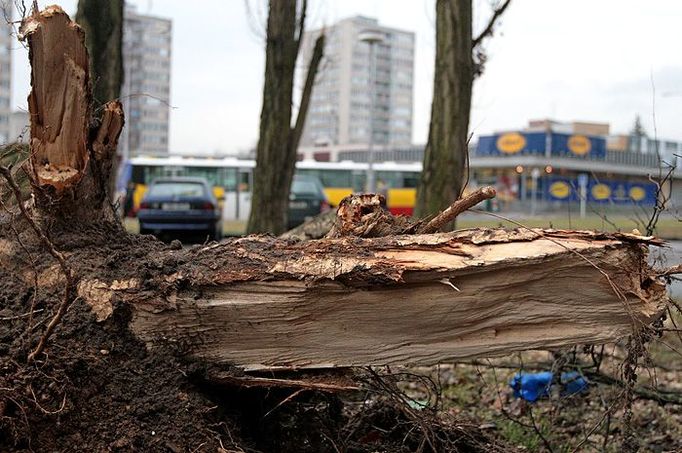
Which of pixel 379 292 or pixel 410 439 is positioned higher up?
pixel 379 292

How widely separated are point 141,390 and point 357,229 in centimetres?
102

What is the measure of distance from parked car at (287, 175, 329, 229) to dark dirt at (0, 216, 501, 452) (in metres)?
17.3

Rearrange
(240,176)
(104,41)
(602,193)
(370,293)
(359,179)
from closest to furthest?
(370,293)
(602,193)
(104,41)
(240,176)
(359,179)

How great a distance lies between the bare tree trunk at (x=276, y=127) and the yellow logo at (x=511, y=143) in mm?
37598

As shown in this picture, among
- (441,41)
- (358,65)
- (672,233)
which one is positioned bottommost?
(672,233)

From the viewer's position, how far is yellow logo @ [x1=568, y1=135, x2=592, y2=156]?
150ft

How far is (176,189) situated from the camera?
16438 mm

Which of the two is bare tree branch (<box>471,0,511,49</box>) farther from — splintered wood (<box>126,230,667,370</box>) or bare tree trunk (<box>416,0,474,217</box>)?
splintered wood (<box>126,230,667,370</box>)

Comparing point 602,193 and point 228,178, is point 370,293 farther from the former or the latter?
point 228,178

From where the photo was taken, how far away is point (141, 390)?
2.72 meters

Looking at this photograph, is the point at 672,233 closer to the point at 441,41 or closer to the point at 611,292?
the point at 441,41

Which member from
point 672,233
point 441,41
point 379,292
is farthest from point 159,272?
point 672,233

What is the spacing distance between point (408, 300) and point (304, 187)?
18478 mm

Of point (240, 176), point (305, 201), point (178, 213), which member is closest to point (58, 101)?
point (178, 213)
